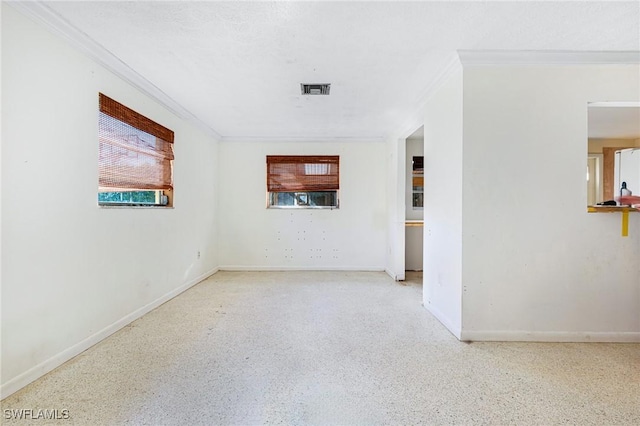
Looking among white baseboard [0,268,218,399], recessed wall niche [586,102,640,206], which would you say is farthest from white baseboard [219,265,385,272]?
recessed wall niche [586,102,640,206]

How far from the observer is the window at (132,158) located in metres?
2.72

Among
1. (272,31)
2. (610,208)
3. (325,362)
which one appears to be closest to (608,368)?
(610,208)

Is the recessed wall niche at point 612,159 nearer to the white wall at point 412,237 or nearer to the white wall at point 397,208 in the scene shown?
the white wall at point 412,237

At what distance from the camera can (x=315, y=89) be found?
3309mm

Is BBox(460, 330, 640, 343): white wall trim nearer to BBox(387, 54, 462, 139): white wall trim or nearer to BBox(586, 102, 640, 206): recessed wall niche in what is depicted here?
BBox(387, 54, 462, 139): white wall trim

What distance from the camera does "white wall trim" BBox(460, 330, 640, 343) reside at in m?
2.63

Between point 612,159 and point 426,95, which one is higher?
point 426,95

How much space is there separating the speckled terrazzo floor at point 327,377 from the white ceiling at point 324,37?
93.7 inches

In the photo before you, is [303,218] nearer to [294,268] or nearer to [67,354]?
[294,268]

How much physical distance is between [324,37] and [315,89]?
3.36 ft

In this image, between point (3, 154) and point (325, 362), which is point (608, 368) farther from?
point (3, 154)

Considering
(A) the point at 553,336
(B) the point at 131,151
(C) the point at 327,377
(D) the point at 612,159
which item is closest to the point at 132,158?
(B) the point at 131,151
